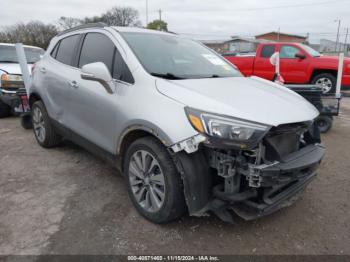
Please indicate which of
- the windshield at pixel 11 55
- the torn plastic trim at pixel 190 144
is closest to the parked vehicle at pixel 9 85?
the windshield at pixel 11 55

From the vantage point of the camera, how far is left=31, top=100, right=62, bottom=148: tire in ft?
14.9

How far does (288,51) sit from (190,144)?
876cm

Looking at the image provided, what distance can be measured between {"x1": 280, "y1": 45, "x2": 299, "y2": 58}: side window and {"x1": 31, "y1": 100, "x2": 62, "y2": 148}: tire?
7.88m

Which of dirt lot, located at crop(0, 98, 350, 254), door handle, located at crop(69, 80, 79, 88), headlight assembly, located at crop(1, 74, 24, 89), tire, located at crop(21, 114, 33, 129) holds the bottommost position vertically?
dirt lot, located at crop(0, 98, 350, 254)

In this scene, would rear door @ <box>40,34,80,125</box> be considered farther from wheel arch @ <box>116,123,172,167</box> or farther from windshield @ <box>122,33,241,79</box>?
wheel arch @ <box>116,123,172,167</box>

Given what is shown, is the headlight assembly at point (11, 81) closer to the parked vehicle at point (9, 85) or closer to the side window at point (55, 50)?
the parked vehicle at point (9, 85)

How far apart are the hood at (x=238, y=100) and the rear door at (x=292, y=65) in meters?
7.16

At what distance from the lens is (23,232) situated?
262 cm

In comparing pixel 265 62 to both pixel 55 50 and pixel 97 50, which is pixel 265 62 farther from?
pixel 97 50

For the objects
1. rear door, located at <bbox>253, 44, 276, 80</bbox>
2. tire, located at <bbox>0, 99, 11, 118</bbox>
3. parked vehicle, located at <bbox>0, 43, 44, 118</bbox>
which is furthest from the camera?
rear door, located at <bbox>253, 44, 276, 80</bbox>

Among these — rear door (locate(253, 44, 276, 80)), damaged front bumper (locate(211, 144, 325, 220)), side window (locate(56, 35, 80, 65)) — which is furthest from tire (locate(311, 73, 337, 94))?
side window (locate(56, 35, 80, 65))

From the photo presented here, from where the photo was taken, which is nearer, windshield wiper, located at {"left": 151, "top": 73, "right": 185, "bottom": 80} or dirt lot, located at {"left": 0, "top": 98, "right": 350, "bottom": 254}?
dirt lot, located at {"left": 0, "top": 98, "right": 350, "bottom": 254}

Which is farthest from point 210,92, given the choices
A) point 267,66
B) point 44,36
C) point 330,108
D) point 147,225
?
point 44,36

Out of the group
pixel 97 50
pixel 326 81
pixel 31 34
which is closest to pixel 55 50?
pixel 97 50
